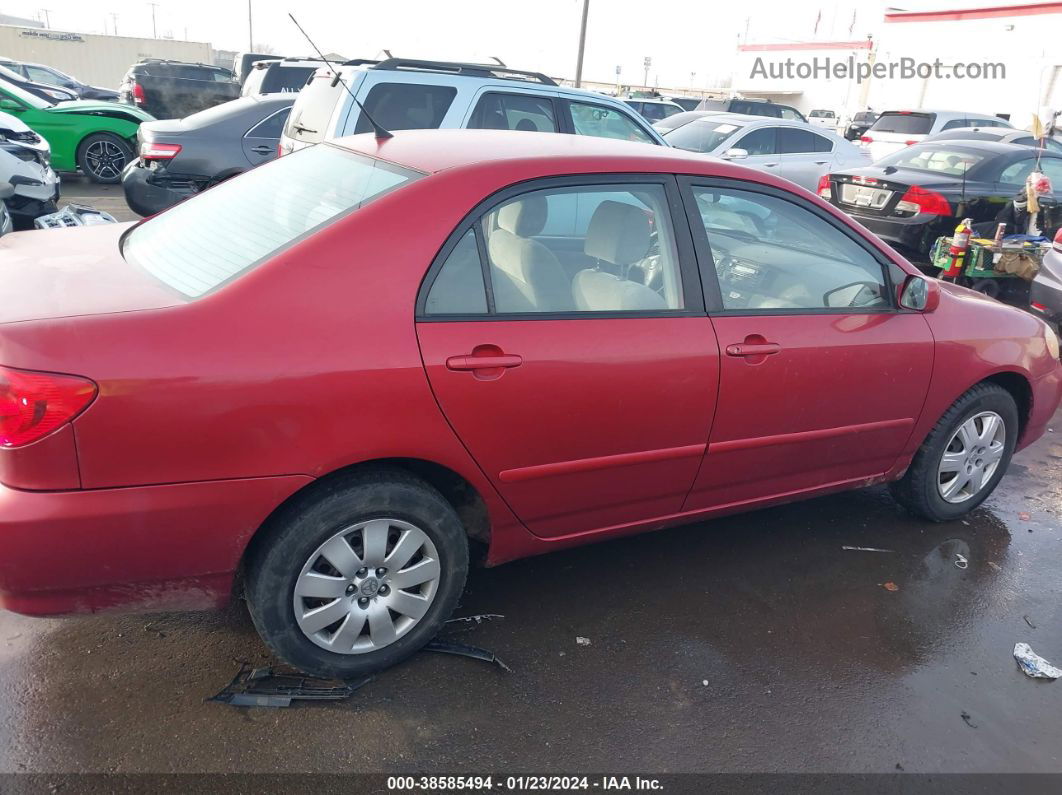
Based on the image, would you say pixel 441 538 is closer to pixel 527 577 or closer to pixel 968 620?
pixel 527 577

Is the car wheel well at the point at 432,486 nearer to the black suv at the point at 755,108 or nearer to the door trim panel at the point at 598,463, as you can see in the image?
the door trim panel at the point at 598,463

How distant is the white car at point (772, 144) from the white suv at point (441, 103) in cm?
414

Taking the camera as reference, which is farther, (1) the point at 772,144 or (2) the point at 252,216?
(1) the point at 772,144

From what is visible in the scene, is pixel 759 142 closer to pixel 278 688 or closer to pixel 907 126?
pixel 907 126

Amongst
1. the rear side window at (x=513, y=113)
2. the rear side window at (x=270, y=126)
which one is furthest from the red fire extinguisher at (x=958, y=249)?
the rear side window at (x=270, y=126)

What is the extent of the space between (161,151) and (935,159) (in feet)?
26.6

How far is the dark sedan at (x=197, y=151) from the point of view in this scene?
791 centimetres

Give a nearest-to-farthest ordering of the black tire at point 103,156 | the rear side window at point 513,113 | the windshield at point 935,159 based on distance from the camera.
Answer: the rear side window at point 513,113 → the windshield at point 935,159 → the black tire at point 103,156

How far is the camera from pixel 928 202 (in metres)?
8.22

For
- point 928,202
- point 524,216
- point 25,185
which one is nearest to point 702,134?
point 928,202

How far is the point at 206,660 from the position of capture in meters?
2.76

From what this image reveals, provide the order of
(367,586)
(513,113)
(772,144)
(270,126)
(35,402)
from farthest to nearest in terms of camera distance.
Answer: (772,144)
(270,126)
(513,113)
(367,586)
(35,402)

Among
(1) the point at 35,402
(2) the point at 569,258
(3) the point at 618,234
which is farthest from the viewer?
(3) the point at 618,234

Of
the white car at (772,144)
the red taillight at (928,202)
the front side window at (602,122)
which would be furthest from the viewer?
the white car at (772,144)
